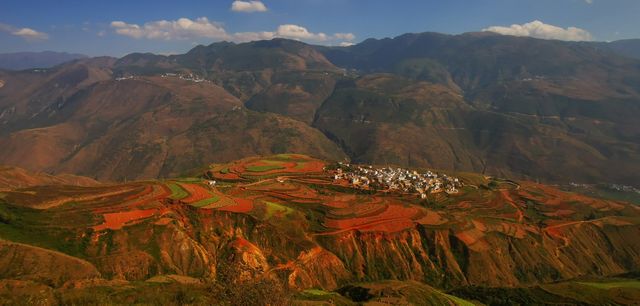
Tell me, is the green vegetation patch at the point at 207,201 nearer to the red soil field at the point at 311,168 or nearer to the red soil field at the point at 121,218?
the red soil field at the point at 121,218

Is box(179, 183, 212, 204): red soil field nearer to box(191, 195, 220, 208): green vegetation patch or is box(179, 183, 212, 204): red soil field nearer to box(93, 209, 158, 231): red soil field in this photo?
box(191, 195, 220, 208): green vegetation patch

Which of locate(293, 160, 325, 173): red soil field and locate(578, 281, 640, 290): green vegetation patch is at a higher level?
locate(293, 160, 325, 173): red soil field

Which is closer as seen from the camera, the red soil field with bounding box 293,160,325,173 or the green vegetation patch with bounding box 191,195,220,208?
the green vegetation patch with bounding box 191,195,220,208

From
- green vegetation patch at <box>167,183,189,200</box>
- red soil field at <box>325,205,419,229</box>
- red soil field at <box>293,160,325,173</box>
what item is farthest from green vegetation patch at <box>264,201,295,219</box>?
red soil field at <box>293,160,325,173</box>

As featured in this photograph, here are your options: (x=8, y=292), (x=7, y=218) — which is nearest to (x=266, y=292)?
(x=8, y=292)

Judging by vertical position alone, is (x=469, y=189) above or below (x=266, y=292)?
below

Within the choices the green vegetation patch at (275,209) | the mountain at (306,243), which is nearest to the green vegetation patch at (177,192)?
the mountain at (306,243)

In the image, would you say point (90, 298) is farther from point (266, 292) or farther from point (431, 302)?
point (431, 302)
